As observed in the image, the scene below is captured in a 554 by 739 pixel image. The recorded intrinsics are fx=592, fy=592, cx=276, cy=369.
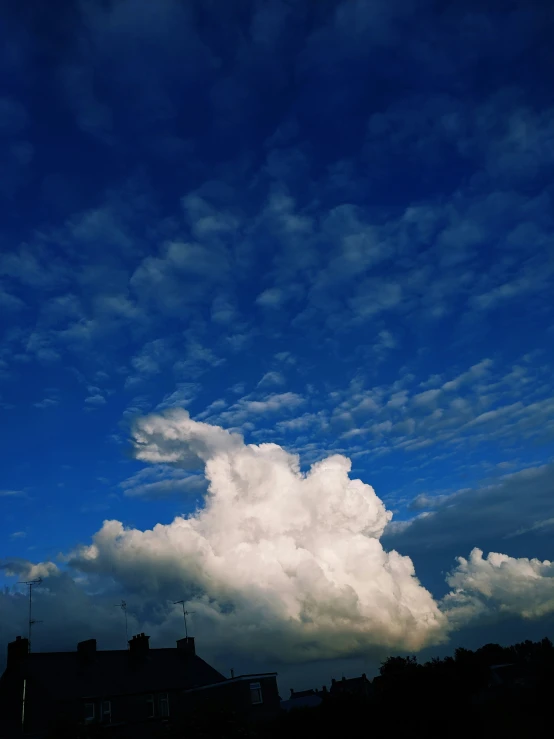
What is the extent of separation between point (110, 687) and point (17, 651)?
9.92m

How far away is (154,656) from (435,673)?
39.9 meters

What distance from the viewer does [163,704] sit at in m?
60.2

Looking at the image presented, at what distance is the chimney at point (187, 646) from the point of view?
2771 inches

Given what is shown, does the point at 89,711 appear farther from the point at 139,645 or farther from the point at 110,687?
the point at 139,645

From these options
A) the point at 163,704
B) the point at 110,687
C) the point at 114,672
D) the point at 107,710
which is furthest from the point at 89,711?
the point at 163,704

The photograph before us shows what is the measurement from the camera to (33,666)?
2256 inches

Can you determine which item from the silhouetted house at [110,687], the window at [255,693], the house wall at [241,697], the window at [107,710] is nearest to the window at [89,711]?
the silhouetted house at [110,687]

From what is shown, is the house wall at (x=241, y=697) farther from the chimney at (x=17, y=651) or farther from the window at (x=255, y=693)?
the chimney at (x=17, y=651)

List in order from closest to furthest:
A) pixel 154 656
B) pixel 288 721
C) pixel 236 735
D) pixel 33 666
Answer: pixel 236 735
pixel 288 721
pixel 33 666
pixel 154 656

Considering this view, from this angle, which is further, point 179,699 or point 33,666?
point 179,699

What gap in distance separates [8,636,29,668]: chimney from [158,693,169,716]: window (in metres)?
14.1

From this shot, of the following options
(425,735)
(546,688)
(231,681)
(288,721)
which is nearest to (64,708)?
(231,681)

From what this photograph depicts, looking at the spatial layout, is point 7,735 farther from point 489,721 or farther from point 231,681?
point 489,721

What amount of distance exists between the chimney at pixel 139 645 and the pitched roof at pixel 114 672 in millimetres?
557
